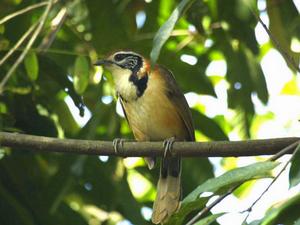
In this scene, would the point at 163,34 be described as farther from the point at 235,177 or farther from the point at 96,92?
the point at 96,92

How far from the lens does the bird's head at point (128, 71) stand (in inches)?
221

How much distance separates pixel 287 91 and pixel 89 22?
3275mm

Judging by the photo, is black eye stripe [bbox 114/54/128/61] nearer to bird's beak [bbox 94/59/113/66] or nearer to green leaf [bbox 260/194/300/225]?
bird's beak [bbox 94/59/113/66]

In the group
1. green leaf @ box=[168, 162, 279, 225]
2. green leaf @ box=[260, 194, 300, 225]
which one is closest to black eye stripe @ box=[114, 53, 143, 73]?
green leaf @ box=[168, 162, 279, 225]

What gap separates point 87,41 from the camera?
605 cm

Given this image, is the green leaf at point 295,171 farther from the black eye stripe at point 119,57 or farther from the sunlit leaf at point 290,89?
the sunlit leaf at point 290,89

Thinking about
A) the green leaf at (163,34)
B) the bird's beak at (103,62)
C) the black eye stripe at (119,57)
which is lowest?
the black eye stripe at (119,57)

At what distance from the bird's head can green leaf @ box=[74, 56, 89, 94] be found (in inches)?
12.3

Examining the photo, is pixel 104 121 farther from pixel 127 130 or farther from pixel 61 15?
pixel 61 15

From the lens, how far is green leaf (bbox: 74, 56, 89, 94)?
525 cm

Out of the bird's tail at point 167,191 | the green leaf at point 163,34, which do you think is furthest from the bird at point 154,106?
the green leaf at point 163,34

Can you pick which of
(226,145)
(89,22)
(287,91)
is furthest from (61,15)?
(287,91)

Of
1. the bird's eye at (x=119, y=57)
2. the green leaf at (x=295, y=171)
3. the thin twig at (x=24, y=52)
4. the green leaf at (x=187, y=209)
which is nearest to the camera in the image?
the green leaf at (x=295, y=171)

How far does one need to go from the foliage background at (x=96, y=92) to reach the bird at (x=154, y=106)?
0.11 metres
